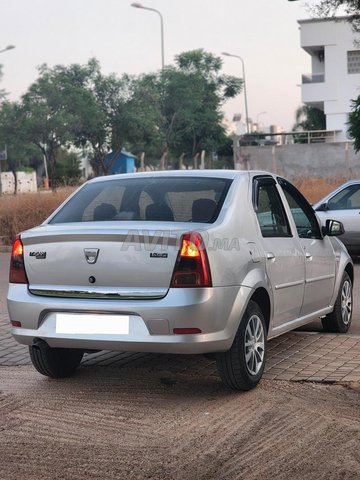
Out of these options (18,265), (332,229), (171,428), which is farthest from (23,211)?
(171,428)

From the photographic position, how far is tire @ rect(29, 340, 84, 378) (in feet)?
22.1

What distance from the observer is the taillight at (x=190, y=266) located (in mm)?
5801

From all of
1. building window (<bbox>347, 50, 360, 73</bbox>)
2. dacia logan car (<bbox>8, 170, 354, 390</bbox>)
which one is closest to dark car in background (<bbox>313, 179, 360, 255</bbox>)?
dacia logan car (<bbox>8, 170, 354, 390</bbox>)

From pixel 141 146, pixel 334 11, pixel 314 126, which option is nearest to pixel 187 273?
pixel 334 11

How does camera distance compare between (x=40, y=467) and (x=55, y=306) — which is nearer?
(x=40, y=467)

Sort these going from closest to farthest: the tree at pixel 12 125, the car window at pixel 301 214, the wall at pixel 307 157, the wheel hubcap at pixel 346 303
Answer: the car window at pixel 301 214, the wheel hubcap at pixel 346 303, the wall at pixel 307 157, the tree at pixel 12 125

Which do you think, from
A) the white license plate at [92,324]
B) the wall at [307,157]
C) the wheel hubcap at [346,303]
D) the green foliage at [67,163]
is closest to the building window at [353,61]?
the wall at [307,157]

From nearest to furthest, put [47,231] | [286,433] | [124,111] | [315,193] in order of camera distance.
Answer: [286,433] → [47,231] → [315,193] → [124,111]

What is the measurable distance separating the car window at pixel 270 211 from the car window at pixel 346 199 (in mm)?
9145

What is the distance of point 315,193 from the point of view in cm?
2658

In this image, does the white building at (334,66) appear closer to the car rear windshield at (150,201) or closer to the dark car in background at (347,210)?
the dark car in background at (347,210)

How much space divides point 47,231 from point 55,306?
0.56 metres

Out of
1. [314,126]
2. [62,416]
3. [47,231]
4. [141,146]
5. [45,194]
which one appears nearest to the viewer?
[62,416]

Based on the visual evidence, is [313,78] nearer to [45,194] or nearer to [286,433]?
[45,194]
